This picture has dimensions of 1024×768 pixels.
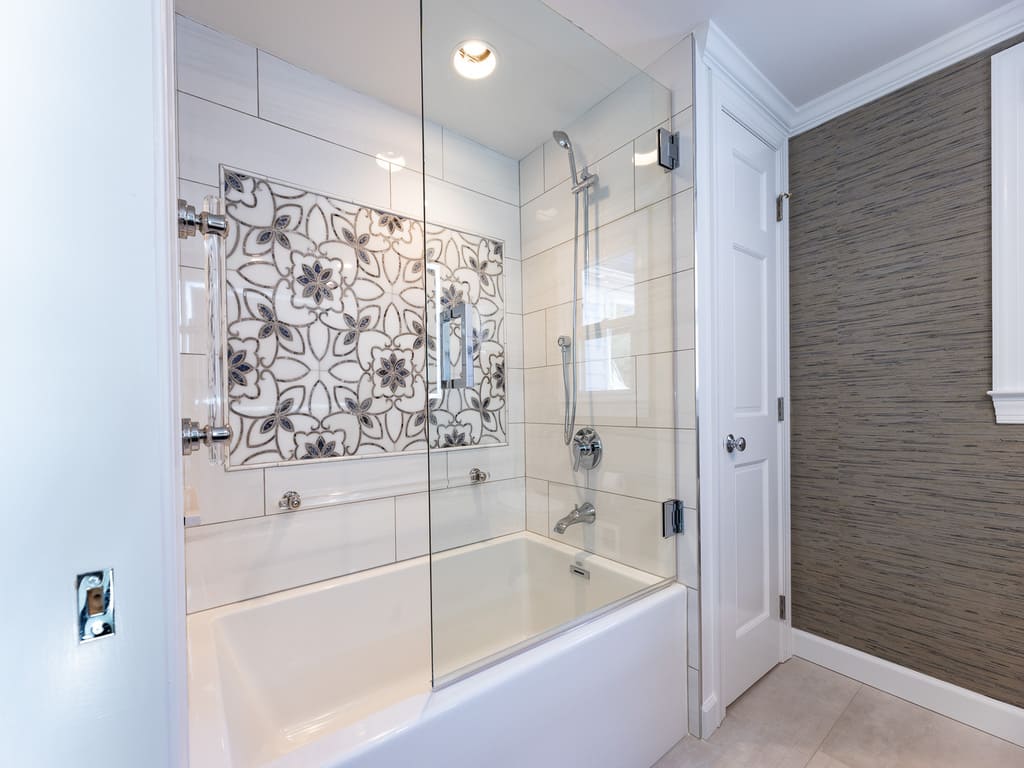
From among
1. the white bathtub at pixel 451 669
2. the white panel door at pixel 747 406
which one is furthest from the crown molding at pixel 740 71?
the white bathtub at pixel 451 669

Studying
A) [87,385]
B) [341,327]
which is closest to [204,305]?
[341,327]

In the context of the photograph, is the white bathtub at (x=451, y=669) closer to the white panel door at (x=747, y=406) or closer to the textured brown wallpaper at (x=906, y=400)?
the white panel door at (x=747, y=406)

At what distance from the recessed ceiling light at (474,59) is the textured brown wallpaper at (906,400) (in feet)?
4.90

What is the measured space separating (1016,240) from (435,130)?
187 cm

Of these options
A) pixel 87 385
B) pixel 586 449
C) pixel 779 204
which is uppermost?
pixel 779 204

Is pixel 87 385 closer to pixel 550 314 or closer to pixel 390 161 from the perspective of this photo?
pixel 550 314

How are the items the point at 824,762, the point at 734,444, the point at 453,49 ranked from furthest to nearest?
the point at 734,444
the point at 824,762
the point at 453,49

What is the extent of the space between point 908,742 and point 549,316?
1.85 meters

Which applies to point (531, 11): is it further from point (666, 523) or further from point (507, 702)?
point (507, 702)

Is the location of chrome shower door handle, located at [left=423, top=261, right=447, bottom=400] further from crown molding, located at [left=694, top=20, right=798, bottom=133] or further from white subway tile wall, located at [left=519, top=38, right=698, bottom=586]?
crown molding, located at [left=694, top=20, right=798, bottom=133]

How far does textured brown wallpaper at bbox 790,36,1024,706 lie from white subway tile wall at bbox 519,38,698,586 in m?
0.77

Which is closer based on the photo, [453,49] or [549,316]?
[453,49]

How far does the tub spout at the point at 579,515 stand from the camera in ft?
5.39

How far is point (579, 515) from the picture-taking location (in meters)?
1.66
